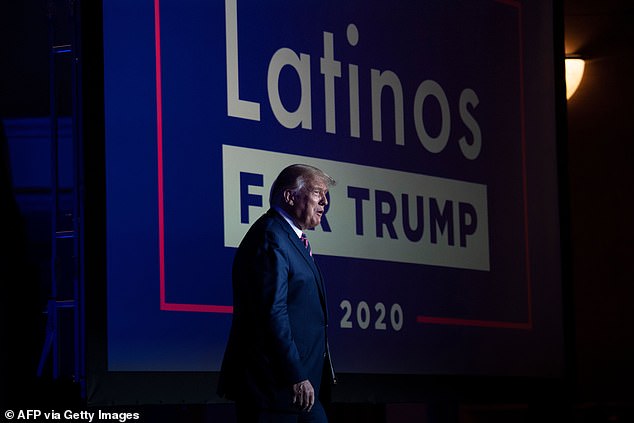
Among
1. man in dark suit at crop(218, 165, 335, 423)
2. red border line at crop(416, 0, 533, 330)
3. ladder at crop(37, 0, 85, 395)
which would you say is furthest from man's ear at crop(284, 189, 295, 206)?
red border line at crop(416, 0, 533, 330)

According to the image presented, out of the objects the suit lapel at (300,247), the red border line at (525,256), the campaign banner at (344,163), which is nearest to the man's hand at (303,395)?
the suit lapel at (300,247)

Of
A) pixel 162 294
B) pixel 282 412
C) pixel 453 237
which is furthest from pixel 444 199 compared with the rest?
pixel 282 412

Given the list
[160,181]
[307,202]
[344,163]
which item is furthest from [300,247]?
[344,163]

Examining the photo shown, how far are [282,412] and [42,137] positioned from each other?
96.0 inches

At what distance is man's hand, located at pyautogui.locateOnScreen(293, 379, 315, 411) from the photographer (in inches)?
120

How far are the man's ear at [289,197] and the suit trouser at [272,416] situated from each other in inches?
20.9

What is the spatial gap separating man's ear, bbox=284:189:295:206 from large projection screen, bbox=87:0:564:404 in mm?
517

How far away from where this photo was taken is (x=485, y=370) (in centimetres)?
468

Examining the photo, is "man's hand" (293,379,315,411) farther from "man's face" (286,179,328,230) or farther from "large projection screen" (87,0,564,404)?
"large projection screen" (87,0,564,404)

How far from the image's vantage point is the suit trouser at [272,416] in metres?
3.08

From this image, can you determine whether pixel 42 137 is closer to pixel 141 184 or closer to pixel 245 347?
pixel 141 184

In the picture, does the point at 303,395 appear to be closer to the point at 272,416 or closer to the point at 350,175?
the point at 272,416

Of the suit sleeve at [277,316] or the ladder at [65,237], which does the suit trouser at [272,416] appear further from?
the ladder at [65,237]

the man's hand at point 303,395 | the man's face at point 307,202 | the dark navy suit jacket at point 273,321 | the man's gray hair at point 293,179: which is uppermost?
the man's gray hair at point 293,179
